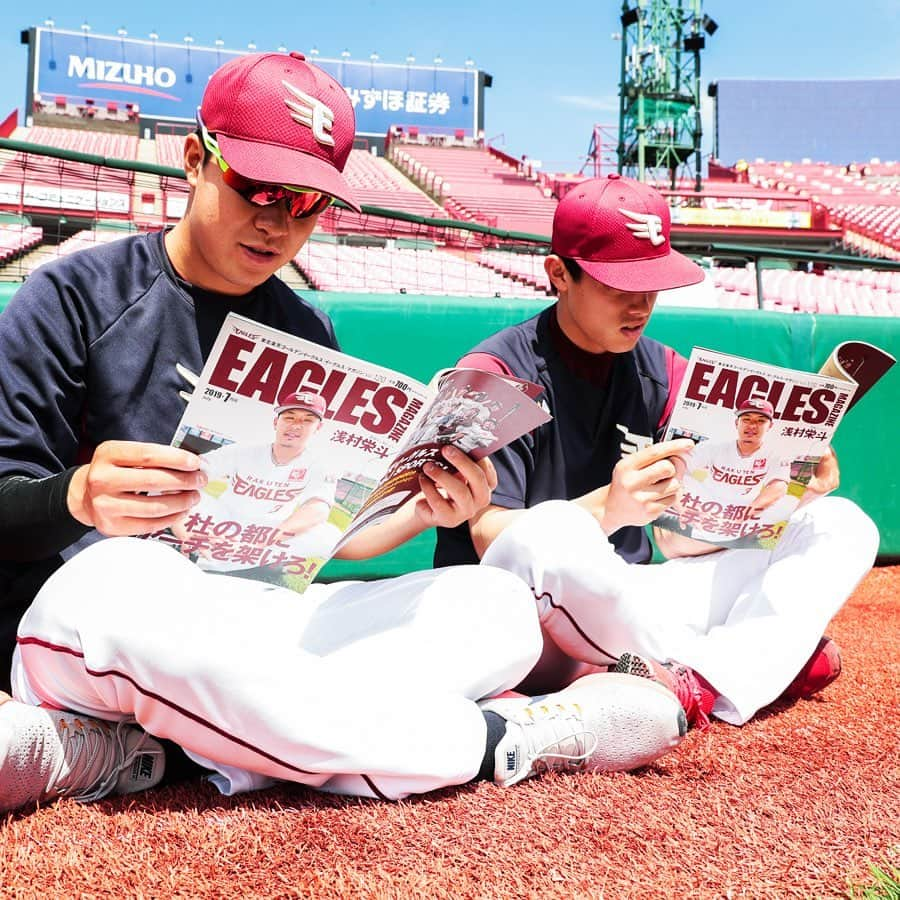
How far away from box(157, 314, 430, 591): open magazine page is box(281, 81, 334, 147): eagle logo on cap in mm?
378

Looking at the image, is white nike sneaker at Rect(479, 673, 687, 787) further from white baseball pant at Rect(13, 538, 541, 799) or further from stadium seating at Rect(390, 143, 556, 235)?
stadium seating at Rect(390, 143, 556, 235)

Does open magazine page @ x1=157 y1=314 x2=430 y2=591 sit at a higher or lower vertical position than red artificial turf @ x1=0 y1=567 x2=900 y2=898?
higher

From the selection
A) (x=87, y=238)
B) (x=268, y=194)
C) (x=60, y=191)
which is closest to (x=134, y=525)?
(x=268, y=194)

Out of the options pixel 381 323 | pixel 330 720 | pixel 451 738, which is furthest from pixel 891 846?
pixel 381 323

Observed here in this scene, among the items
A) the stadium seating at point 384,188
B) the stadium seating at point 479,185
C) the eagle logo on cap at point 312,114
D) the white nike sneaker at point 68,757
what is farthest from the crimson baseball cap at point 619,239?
the stadium seating at point 384,188

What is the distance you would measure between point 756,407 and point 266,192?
1.03m

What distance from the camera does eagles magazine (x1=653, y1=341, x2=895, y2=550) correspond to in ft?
5.97

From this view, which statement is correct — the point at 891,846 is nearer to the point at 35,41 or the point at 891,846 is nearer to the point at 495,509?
the point at 495,509

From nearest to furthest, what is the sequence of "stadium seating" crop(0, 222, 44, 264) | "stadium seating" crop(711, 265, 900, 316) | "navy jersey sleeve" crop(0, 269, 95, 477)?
1. "navy jersey sleeve" crop(0, 269, 95, 477)
2. "stadium seating" crop(0, 222, 44, 264)
3. "stadium seating" crop(711, 265, 900, 316)

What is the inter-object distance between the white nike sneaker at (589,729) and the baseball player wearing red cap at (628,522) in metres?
0.15

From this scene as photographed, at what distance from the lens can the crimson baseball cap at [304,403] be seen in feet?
4.09

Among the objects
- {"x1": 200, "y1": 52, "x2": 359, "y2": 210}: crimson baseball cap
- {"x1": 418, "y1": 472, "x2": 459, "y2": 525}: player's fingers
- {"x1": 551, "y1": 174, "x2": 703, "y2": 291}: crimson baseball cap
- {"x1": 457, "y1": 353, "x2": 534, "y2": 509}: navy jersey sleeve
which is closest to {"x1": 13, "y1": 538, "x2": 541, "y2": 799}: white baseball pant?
{"x1": 418, "y1": 472, "x2": 459, "y2": 525}: player's fingers

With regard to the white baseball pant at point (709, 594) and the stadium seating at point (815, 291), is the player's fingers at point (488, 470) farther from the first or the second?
the stadium seating at point (815, 291)

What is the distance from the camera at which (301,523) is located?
1.38m
